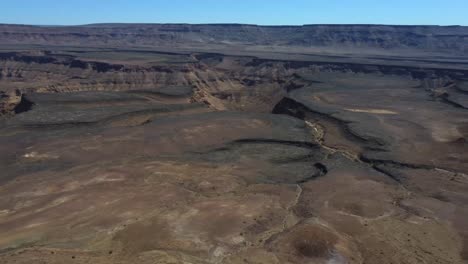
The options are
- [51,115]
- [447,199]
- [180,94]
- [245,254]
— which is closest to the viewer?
[245,254]

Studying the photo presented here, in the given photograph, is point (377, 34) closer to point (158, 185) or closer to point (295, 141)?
point (295, 141)

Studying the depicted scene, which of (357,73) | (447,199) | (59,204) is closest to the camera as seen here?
(59,204)

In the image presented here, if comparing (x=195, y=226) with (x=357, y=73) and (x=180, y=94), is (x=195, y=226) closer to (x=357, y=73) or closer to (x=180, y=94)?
(x=180, y=94)

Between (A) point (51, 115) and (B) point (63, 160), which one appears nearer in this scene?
(B) point (63, 160)

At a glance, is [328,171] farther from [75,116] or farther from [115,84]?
[115,84]

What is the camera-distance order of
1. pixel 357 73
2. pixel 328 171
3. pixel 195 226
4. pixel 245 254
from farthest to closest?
pixel 357 73 < pixel 328 171 < pixel 195 226 < pixel 245 254

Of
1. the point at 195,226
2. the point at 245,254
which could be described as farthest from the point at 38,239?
the point at 245,254

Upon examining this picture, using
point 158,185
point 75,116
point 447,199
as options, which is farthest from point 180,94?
point 447,199

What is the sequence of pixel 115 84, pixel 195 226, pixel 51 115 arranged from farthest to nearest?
pixel 115 84
pixel 51 115
pixel 195 226

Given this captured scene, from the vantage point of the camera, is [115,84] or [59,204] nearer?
[59,204]
